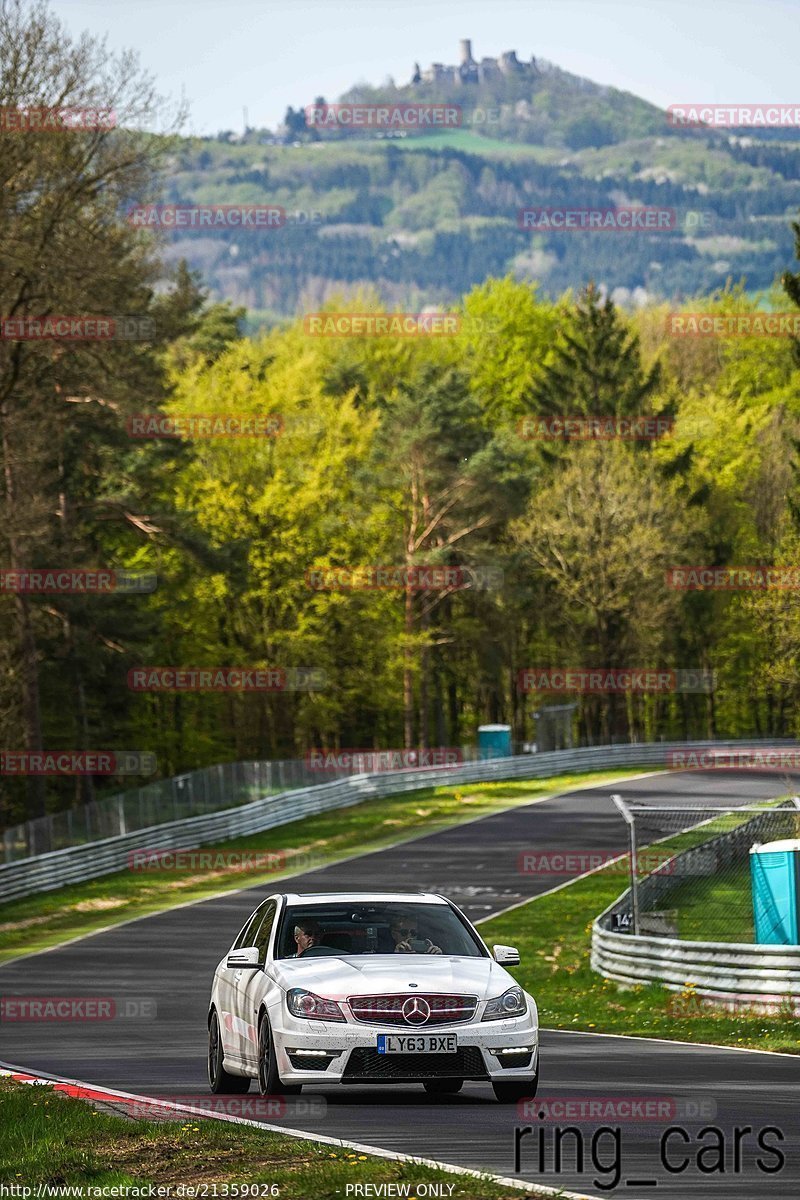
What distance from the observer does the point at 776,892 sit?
68.7 feet

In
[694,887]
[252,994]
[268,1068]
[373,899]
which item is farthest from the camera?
[694,887]

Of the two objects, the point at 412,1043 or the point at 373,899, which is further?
the point at 373,899

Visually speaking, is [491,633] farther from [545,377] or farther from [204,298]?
[204,298]

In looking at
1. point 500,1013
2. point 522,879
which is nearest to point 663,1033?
point 500,1013

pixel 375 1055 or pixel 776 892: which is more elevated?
pixel 375 1055

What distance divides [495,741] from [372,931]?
5437 centimetres

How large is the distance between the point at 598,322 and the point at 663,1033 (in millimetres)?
64919

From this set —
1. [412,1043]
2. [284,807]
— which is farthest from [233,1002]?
[284,807]

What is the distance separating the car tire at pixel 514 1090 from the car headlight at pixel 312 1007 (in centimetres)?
115

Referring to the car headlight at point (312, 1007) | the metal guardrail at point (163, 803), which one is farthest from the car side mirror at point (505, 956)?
the metal guardrail at point (163, 803)

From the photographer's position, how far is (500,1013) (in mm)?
11422

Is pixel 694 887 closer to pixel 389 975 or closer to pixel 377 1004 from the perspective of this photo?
Result: pixel 389 975

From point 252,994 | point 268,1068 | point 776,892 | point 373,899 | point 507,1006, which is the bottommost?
point 776,892

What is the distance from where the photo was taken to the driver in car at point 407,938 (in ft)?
40.5
